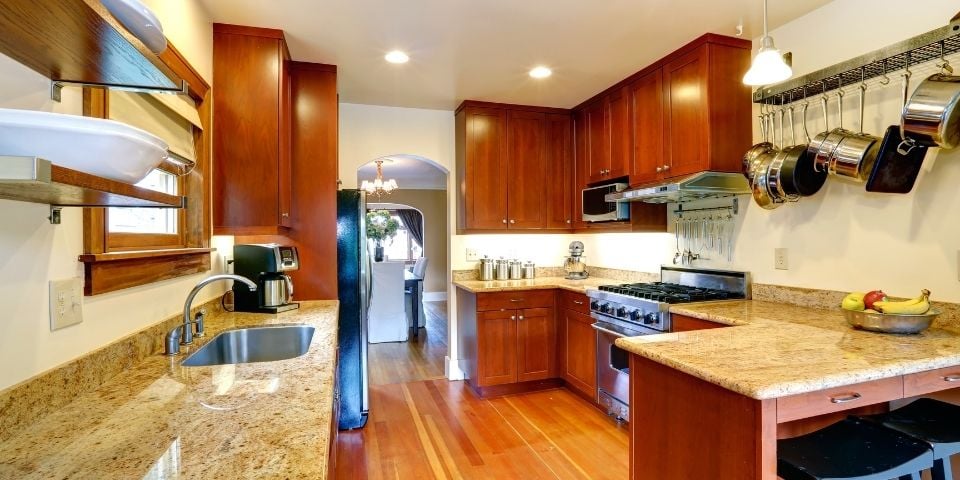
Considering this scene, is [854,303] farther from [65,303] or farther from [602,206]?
[65,303]

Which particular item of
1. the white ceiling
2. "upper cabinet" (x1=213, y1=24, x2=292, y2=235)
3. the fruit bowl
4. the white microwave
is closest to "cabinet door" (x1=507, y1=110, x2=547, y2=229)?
the white microwave

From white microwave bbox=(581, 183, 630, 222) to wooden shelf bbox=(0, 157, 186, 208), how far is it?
9.32 ft

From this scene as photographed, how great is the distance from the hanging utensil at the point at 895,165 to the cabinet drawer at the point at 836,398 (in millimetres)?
929

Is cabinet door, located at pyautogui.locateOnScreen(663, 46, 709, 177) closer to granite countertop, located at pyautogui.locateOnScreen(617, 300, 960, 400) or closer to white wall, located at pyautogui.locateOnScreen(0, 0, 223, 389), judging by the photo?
granite countertop, located at pyautogui.locateOnScreen(617, 300, 960, 400)

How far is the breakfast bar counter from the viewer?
48.3 inches

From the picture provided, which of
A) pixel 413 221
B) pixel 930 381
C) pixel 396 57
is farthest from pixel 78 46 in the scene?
pixel 413 221

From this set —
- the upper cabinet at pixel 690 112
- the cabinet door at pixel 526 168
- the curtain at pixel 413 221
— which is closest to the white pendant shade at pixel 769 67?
the upper cabinet at pixel 690 112

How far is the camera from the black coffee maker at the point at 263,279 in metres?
2.34

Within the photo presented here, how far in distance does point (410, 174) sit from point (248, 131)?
Result: 5.42 meters

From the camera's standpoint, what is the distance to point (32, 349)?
1015mm

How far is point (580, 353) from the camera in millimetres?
3359

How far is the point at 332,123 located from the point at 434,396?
2181mm

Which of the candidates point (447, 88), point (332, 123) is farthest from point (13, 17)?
point (447, 88)

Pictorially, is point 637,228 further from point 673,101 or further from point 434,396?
point 434,396
